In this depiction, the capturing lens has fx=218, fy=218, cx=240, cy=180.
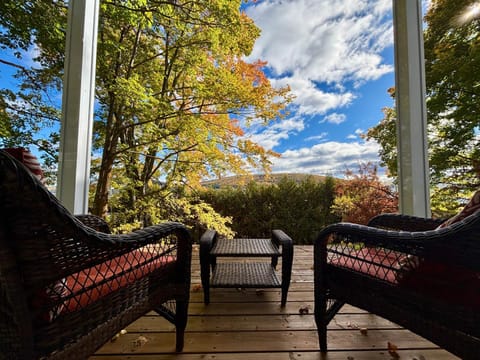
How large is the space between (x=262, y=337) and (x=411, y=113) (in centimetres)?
211

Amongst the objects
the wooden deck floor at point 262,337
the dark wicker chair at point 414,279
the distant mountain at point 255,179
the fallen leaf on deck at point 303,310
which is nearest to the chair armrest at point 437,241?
the dark wicker chair at point 414,279

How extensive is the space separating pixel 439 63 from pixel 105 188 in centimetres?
410

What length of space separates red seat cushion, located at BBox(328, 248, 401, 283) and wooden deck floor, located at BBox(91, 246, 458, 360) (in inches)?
18.7

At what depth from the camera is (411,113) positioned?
1896mm

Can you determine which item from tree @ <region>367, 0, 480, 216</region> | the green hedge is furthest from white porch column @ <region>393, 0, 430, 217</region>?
the green hedge

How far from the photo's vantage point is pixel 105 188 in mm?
3016

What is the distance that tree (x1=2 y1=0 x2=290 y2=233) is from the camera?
2.80 m

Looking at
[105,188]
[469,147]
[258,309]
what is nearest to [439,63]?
[469,147]

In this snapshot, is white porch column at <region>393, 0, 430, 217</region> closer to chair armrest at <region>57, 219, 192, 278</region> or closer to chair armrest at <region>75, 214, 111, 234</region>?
chair armrest at <region>57, 219, 192, 278</region>

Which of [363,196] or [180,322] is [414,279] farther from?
[363,196]

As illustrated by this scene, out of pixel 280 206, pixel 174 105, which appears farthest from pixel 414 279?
pixel 280 206

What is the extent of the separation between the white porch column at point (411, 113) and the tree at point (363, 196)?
135cm

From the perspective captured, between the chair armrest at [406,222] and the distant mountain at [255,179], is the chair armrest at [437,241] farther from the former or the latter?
the distant mountain at [255,179]

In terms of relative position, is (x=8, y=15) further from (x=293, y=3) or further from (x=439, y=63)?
(x=439, y=63)
